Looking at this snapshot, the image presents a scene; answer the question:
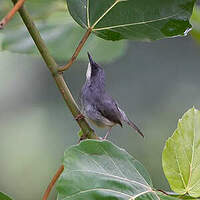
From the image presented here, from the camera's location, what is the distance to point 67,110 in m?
5.99

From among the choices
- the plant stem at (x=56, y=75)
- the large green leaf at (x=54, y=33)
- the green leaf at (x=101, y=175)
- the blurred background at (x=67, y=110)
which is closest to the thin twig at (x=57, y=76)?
the plant stem at (x=56, y=75)

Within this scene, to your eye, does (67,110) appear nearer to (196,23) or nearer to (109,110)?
(109,110)

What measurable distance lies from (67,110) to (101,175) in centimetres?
475

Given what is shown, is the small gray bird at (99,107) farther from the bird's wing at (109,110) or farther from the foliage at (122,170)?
the foliage at (122,170)

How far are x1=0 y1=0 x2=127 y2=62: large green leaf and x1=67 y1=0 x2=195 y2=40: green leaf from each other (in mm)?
853

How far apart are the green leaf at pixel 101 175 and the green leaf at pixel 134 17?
0.41 meters

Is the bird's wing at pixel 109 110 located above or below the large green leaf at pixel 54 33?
below

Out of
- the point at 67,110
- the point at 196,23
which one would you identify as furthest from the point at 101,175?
the point at 67,110

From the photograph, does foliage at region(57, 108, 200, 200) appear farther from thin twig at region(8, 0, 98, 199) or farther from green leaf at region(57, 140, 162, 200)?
thin twig at region(8, 0, 98, 199)

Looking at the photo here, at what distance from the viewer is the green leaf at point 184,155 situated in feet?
4.58

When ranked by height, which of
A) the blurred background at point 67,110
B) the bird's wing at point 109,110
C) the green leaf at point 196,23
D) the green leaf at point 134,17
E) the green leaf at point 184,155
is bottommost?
the blurred background at point 67,110

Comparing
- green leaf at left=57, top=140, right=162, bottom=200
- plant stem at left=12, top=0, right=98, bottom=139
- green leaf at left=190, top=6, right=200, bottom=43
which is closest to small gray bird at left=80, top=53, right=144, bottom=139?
green leaf at left=190, top=6, right=200, bottom=43

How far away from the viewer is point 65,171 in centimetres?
122

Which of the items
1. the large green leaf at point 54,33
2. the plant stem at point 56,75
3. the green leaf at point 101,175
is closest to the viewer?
the green leaf at point 101,175
